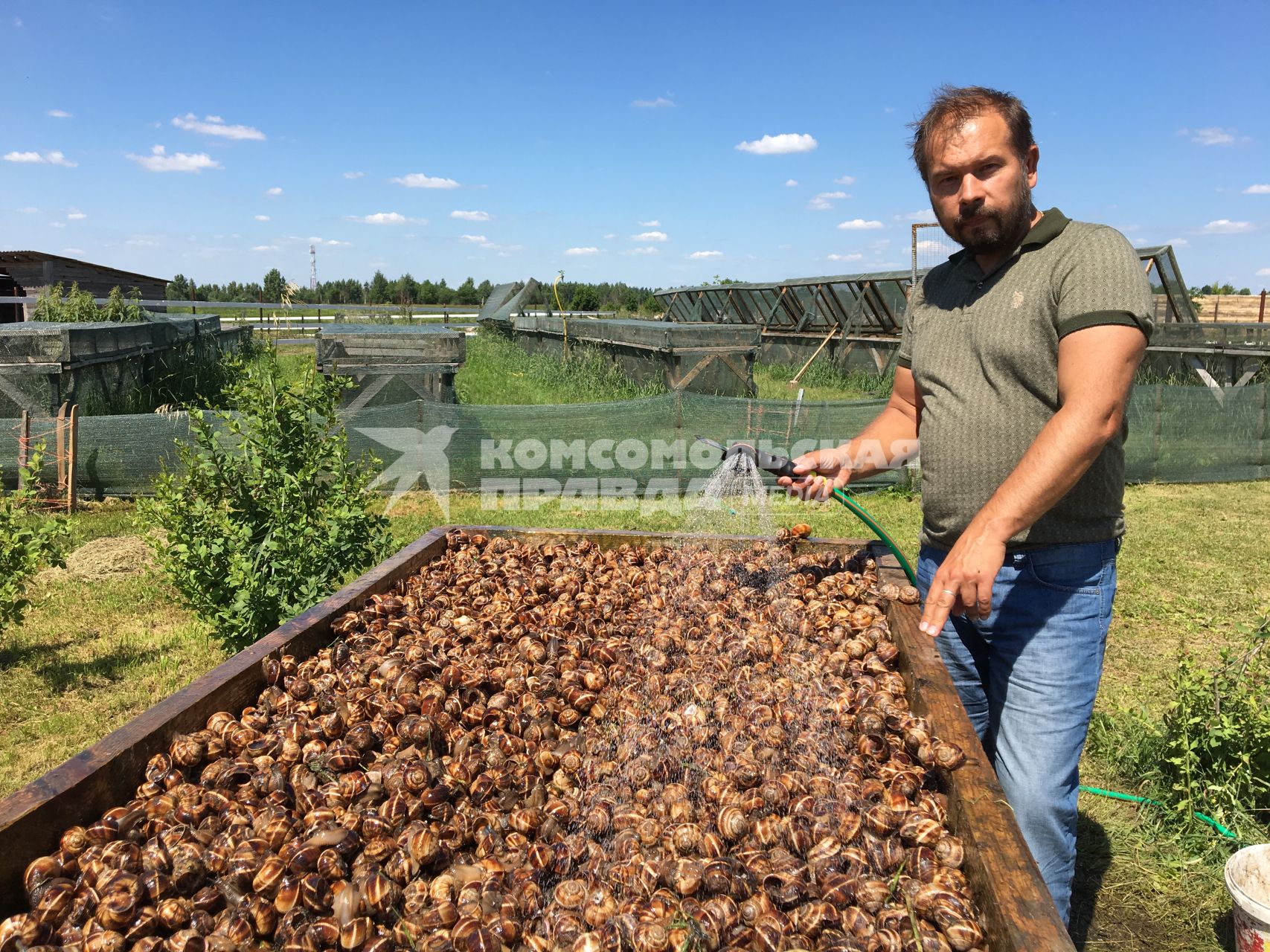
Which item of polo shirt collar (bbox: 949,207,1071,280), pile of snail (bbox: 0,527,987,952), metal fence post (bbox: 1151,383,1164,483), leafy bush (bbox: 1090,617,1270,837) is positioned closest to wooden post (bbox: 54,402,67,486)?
pile of snail (bbox: 0,527,987,952)

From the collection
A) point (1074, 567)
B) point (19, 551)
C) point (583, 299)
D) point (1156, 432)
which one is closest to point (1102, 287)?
point (1074, 567)

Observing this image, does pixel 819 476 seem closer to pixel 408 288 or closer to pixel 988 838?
pixel 988 838

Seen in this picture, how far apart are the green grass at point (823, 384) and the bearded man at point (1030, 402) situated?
1498 centimetres

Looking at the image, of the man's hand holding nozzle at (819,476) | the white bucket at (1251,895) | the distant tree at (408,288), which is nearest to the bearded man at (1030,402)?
the man's hand holding nozzle at (819,476)

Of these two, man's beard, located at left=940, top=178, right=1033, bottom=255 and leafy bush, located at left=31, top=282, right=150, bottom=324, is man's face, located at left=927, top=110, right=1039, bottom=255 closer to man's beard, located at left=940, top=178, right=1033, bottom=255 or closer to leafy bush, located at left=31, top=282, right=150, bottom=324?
man's beard, located at left=940, top=178, right=1033, bottom=255

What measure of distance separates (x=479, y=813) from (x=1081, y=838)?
A: 324 cm

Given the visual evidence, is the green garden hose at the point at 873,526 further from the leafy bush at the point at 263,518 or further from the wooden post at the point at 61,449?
the wooden post at the point at 61,449

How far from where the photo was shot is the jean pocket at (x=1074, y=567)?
2.58 metres

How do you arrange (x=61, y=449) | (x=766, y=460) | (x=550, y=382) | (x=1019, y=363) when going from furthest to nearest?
(x=550, y=382) → (x=61, y=449) → (x=766, y=460) → (x=1019, y=363)

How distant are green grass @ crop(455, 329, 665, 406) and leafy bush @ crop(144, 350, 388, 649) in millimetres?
9047

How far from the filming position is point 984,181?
2562mm

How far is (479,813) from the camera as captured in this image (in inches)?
89.1

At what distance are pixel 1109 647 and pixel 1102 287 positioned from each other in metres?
4.78

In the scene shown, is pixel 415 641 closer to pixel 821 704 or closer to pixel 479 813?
pixel 479 813
